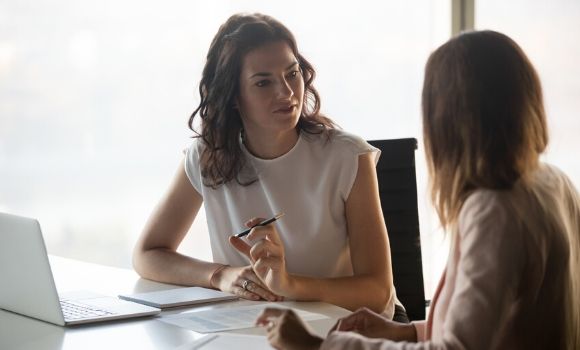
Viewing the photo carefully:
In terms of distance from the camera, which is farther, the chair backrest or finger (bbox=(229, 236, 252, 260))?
the chair backrest

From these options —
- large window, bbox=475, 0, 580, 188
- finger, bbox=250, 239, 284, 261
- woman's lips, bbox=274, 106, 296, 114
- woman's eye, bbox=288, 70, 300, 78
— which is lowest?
finger, bbox=250, 239, 284, 261

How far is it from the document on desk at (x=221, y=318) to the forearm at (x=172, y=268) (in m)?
0.31

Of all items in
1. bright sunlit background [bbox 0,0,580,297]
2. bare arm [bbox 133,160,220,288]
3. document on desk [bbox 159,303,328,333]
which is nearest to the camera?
document on desk [bbox 159,303,328,333]

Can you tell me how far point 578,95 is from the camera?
4176mm

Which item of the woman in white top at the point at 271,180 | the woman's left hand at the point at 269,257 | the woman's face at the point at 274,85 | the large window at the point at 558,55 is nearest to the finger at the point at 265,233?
the woman's left hand at the point at 269,257

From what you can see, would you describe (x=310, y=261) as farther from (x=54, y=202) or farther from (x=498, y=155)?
(x=54, y=202)

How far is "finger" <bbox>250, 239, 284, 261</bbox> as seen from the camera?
2.05 metres

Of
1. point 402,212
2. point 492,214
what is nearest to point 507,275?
point 492,214

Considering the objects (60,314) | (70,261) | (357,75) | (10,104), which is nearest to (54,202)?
(10,104)

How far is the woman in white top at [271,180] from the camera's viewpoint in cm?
243

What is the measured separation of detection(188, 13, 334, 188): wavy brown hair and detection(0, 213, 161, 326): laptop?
2.11ft

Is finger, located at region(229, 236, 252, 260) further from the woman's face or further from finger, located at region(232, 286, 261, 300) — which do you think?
the woman's face

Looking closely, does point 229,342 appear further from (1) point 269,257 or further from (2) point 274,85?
(2) point 274,85

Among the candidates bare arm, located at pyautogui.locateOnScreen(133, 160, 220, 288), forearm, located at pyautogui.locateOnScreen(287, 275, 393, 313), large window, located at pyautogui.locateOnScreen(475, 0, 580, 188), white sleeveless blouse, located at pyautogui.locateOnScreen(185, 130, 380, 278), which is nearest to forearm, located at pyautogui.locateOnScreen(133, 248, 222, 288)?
bare arm, located at pyautogui.locateOnScreen(133, 160, 220, 288)
